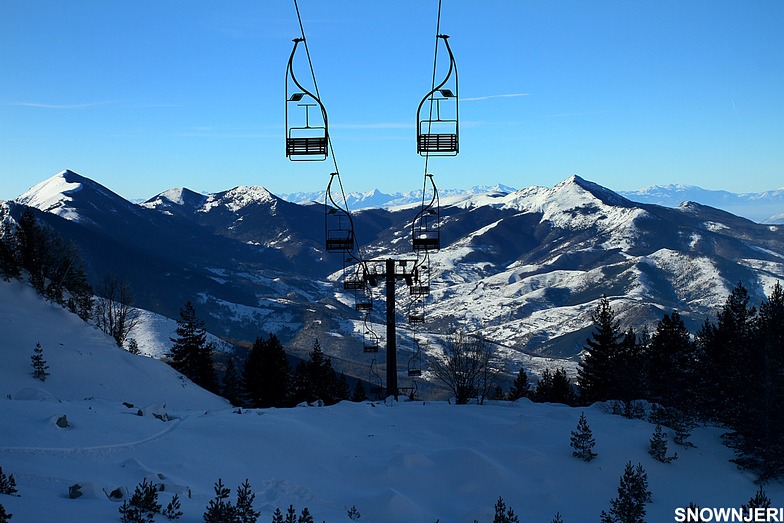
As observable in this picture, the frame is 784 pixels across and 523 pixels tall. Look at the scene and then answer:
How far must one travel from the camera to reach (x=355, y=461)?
21594 mm

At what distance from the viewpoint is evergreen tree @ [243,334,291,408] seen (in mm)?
55938

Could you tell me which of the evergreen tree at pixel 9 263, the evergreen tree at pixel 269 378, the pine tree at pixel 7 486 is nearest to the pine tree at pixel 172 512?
the pine tree at pixel 7 486

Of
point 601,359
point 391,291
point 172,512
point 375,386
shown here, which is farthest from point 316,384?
point 172,512

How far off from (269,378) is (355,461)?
35.9 metres

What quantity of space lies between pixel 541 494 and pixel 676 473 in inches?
235

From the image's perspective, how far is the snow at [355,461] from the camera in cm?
1520

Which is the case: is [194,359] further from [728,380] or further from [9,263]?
[728,380]

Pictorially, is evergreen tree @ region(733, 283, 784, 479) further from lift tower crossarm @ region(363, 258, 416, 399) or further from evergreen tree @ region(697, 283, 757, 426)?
lift tower crossarm @ region(363, 258, 416, 399)

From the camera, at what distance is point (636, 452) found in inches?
917

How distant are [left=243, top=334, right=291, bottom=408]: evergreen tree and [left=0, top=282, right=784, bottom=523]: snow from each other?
84.1 feet

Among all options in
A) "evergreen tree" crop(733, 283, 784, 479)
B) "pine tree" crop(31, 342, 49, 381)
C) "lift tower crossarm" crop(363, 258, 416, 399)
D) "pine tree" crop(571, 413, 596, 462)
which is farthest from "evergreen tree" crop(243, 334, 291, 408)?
"evergreen tree" crop(733, 283, 784, 479)

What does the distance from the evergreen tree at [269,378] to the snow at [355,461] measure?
25649 millimetres

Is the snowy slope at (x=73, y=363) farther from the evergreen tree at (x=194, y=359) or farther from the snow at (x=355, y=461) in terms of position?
the evergreen tree at (x=194, y=359)

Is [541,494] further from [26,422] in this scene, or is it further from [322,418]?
[26,422]
